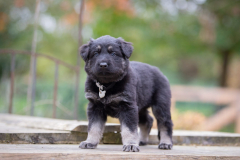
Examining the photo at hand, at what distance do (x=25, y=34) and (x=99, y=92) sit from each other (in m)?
13.1

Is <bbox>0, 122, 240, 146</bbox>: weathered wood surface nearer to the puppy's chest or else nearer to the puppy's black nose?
the puppy's chest

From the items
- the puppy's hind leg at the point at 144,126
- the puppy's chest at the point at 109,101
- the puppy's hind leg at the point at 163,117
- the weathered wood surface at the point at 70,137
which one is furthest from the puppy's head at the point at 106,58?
the puppy's hind leg at the point at 144,126

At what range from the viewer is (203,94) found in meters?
11.6

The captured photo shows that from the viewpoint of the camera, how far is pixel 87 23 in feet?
50.4

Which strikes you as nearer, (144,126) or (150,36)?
(144,126)

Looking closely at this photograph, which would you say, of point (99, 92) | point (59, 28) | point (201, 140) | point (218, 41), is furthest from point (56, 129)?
point (59, 28)

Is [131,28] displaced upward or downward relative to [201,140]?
upward

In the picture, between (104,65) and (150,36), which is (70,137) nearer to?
(104,65)

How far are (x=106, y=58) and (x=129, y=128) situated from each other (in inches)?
35.3

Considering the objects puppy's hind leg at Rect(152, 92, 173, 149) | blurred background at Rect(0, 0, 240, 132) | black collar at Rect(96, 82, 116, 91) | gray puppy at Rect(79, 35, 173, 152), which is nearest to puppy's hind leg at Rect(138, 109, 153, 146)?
puppy's hind leg at Rect(152, 92, 173, 149)

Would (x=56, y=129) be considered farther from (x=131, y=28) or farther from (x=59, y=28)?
(x=59, y=28)

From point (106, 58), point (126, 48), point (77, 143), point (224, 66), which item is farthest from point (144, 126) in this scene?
point (224, 66)

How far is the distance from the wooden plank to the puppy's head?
7390 millimetres

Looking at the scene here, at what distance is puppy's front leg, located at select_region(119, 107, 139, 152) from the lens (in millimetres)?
3844
